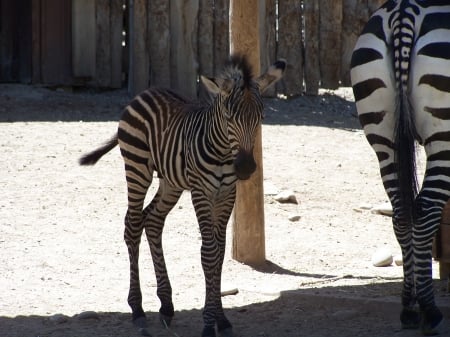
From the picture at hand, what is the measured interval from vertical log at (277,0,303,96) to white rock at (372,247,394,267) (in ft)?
22.5

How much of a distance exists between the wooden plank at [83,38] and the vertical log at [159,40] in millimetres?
968

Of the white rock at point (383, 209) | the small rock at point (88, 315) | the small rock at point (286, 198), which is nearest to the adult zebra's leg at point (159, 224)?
the small rock at point (88, 315)

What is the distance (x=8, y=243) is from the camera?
8859mm

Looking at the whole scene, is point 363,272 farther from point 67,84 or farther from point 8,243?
point 67,84

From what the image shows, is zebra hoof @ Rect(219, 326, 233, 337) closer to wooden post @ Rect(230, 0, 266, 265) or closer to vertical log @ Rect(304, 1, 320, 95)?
wooden post @ Rect(230, 0, 266, 265)

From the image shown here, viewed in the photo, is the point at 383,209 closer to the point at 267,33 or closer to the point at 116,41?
the point at 267,33

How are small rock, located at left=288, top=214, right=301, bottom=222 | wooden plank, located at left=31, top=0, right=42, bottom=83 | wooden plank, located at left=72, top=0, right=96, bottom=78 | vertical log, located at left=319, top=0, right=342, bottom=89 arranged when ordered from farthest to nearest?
vertical log, located at left=319, top=0, right=342, bottom=89 → wooden plank, located at left=31, top=0, right=42, bottom=83 → wooden plank, located at left=72, top=0, right=96, bottom=78 → small rock, located at left=288, top=214, right=301, bottom=222

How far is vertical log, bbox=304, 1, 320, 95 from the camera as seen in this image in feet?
50.4

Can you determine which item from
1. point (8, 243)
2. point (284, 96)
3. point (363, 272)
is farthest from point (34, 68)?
point (363, 272)

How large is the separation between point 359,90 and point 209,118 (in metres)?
1.02

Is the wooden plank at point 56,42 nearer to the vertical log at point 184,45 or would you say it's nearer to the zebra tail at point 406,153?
the vertical log at point 184,45

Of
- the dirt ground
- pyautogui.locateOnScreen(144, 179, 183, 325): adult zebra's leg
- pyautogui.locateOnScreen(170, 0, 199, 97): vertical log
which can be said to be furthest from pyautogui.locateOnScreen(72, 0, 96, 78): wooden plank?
pyautogui.locateOnScreen(144, 179, 183, 325): adult zebra's leg

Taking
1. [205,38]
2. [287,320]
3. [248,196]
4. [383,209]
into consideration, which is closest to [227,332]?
[287,320]

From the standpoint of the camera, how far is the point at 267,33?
595 inches
